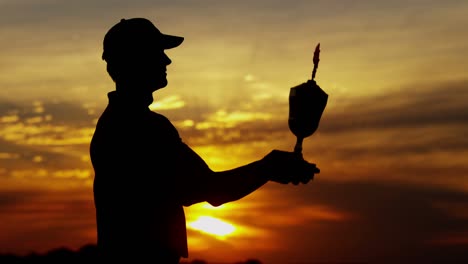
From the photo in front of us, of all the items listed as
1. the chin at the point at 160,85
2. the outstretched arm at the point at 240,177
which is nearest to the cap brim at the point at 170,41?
the chin at the point at 160,85

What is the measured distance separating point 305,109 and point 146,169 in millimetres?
1768

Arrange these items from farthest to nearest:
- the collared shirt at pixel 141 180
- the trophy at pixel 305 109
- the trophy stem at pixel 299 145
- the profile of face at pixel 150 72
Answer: the trophy stem at pixel 299 145 < the trophy at pixel 305 109 < the profile of face at pixel 150 72 < the collared shirt at pixel 141 180

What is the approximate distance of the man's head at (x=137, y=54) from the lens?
9891 millimetres

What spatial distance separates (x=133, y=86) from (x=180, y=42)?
746mm

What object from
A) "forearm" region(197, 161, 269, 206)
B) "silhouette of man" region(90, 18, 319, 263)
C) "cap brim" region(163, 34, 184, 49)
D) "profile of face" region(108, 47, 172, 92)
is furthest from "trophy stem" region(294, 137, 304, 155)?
"cap brim" region(163, 34, 184, 49)

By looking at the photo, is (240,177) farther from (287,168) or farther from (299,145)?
(299,145)

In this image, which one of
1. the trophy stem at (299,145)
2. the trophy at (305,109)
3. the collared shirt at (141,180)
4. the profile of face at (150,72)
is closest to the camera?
the collared shirt at (141,180)

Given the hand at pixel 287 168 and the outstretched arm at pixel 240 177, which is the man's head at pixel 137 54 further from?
the hand at pixel 287 168

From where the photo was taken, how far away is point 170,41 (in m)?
10.1

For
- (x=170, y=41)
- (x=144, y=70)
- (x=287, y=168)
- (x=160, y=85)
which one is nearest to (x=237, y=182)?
(x=287, y=168)

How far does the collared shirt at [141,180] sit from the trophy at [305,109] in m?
1.03

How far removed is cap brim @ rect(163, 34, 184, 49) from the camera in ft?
33.0

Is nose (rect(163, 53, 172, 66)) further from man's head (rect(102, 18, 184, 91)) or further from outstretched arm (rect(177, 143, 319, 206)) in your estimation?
outstretched arm (rect(177, 143, 319, 206))

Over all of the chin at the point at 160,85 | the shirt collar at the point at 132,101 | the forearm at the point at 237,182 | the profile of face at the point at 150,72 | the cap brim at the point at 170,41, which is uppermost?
the cap brim at the point at 170,41
